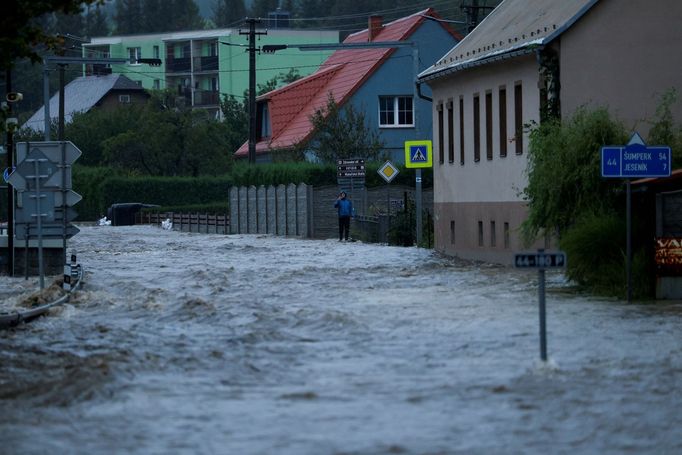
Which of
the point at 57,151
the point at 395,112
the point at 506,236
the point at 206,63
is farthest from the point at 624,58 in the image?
the point at 206,63

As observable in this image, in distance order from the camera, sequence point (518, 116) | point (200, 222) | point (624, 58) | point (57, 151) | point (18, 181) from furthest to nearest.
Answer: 1. point (200, 222)
2. point (518, 116)
3. point (624, 58)
4. point (57, 151)
5. point (18, 181)

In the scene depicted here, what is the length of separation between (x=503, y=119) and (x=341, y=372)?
22216 mm

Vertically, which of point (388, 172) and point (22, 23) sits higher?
point (22, 23)

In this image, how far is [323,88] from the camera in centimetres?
7906

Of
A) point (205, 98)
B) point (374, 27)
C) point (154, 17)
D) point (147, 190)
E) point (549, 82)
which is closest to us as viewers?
point (549, 82)

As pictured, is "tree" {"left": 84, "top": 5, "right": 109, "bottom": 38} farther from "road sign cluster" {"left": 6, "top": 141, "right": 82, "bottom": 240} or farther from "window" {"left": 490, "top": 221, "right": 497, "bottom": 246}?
"road sign cluster" {"left": 6, "top": 141, "right": 82, "bottom": 240}

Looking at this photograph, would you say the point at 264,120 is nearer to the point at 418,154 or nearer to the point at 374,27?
the point at 374,27

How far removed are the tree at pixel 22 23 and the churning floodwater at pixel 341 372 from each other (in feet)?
11.2

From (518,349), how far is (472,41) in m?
25.4

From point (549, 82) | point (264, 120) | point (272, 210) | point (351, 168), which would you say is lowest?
point (272, 210)

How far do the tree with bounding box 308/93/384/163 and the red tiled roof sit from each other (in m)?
2.76

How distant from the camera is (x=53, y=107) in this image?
419 ft

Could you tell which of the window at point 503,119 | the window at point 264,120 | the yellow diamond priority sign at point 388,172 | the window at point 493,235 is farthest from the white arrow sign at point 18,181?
the window at point 264,120

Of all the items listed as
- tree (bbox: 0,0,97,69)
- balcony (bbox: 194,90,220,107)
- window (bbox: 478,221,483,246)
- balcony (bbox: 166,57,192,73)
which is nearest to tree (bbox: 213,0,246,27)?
balcony (bbox: 166,57,192,73)
